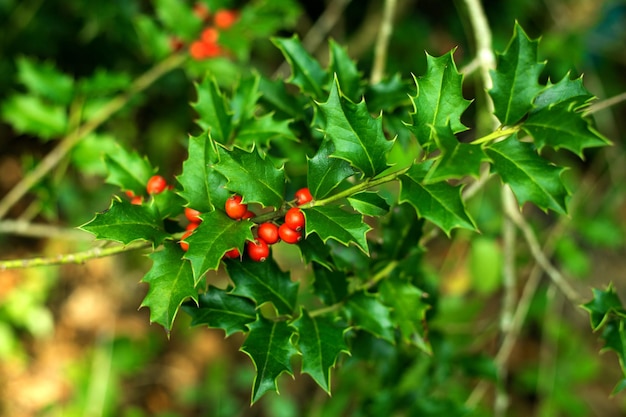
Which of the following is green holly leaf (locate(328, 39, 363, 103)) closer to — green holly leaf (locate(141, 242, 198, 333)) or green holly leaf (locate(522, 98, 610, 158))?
green holly leaf (locate(522, 98, 610, 158))

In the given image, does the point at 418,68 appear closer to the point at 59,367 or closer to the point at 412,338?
the point at 412,338

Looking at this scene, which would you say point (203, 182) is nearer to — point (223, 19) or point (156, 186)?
point (156, 186)

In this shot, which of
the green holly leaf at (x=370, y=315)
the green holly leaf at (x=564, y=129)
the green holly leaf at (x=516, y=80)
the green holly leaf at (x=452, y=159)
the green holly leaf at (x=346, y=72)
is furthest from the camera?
the green holly leaf at (x=346, y=72)

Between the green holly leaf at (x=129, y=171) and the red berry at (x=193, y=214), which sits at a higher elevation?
the red berry at (x=193, y=214)

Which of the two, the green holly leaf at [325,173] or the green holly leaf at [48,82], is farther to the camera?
the green holly leaf at [48,82]

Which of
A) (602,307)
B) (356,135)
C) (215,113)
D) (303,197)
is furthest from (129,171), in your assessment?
(602,307)

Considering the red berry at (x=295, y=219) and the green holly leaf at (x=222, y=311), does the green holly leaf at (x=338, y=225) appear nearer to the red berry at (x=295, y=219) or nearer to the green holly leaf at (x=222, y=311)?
the red berry at (x=295, y=219)

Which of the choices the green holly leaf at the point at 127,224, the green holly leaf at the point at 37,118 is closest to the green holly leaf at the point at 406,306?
the green holly leaf at the point at 127,224
